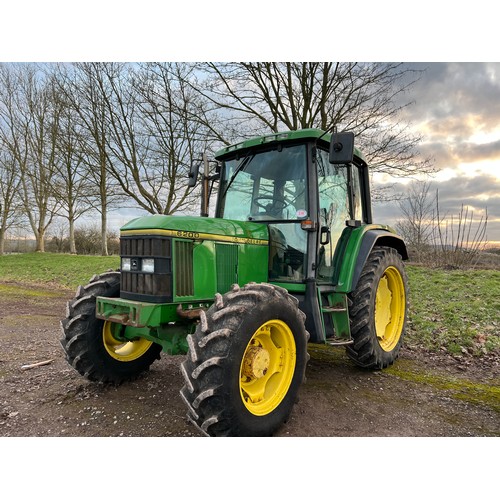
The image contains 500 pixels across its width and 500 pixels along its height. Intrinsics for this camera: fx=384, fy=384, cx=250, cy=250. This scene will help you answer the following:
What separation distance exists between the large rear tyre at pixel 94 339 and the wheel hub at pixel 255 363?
1466mm

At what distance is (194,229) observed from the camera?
10.5 feet

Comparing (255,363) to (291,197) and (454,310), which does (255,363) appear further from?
(454,310)

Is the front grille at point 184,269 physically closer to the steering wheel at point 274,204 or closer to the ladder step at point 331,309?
the steering wheel at point 274,204

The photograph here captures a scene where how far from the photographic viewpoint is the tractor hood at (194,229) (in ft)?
10.1

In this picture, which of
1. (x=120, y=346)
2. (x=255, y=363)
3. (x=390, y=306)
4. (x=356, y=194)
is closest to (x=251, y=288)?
(x=255, y=363)

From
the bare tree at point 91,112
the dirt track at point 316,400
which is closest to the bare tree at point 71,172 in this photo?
the bare tree at point 91,112

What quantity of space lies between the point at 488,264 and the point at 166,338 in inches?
381

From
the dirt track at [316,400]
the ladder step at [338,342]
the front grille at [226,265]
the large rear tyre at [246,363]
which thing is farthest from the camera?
the ladder step at [338,342]

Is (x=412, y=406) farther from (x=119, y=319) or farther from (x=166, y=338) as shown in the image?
(x=119, y=319)

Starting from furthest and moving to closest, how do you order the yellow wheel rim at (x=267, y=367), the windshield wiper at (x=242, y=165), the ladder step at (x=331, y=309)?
the windshield wiper at (x=242, y=165) → the ladder step at (x=331, y=309) → the yellow wheel rim at (x=267, y=367)

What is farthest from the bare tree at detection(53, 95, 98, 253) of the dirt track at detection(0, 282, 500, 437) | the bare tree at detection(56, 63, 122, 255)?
the dirt track at detection(0, 282, 500, 437)

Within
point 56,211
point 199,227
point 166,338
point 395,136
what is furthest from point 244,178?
point 56,211

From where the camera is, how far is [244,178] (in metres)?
4.03

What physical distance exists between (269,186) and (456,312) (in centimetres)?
432
